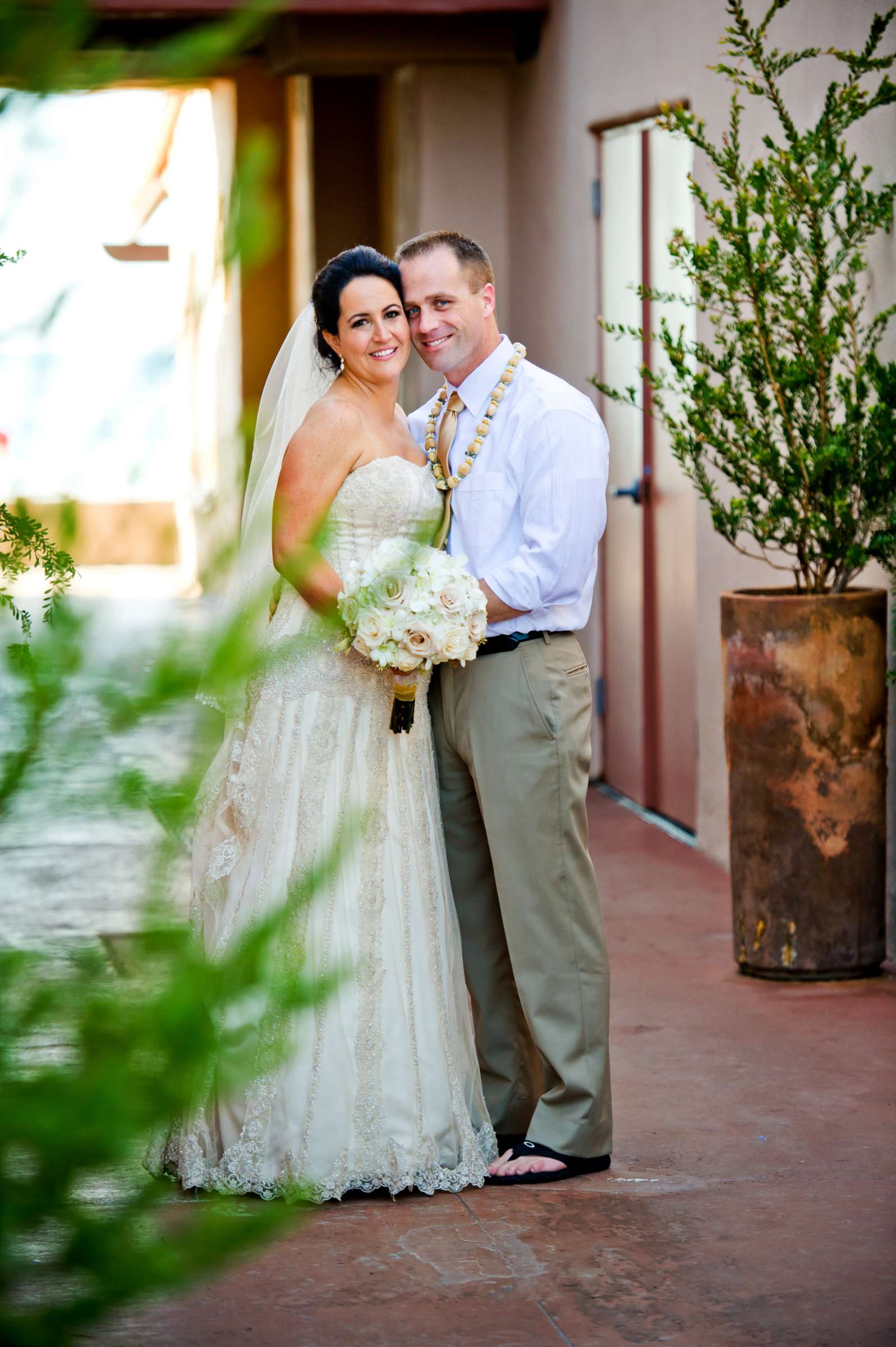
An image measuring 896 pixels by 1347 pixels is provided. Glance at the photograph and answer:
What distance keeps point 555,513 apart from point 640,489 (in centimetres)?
387

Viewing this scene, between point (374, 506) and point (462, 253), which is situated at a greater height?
point (462, 253)

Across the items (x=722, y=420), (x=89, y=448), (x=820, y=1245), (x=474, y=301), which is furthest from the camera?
(x=722, y=420)

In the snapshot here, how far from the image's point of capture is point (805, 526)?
4723 millimetres

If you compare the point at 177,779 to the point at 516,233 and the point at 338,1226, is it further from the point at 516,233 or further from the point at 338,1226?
the point at 516,233

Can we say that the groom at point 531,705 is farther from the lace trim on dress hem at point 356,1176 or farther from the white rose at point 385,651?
the white rose at point 385,651

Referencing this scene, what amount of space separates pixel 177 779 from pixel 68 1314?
1.38 feet

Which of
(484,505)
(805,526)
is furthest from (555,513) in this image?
(805,526)

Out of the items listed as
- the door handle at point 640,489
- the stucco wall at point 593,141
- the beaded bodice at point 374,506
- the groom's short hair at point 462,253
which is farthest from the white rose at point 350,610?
the door handle at point 640,489

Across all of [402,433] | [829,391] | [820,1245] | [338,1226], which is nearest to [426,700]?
[402,433]

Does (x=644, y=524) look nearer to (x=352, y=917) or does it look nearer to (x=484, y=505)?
(x=484, y=505)

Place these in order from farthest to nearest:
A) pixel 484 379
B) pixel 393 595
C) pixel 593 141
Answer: pixel 593 141 < pixel 484 379 < pixel 393 595

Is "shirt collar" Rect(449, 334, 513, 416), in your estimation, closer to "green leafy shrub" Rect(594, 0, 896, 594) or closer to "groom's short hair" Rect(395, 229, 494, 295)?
"groom's short hair" Rect(395, 229, 494, 295)

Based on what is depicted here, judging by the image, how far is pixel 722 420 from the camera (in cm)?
519

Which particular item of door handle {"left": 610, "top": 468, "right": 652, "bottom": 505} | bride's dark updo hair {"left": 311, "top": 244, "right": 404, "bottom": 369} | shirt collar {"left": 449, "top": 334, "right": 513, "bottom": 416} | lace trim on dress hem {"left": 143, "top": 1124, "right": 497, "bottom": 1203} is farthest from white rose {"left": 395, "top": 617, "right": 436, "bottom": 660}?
door handle {"left": 610, "top": 468, "right": 652, "bottom": 505}
